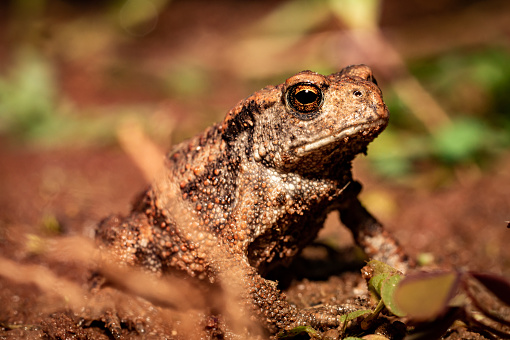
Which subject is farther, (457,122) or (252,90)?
(252,90)

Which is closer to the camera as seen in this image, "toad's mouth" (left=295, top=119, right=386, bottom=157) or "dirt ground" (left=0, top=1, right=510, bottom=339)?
"toad's mouth" (left=295, top=119, right=386, bottom=157)

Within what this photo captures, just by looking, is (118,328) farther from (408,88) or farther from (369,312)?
(408,88)

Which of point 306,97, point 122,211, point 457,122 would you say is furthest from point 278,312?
point 457,122

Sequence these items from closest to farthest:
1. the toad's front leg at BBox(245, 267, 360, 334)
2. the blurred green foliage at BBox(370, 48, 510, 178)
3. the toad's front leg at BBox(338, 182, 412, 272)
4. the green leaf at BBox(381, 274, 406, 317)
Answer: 1. the green leaf at BBox(381, 274, 406, 317)
2. the toad's front leg at BBox(245, 267, 360, 334)
3. the toad's front leg at BBox(338, 182, 412, 272)
4. the blurred green foliage at BBox(370, 48, 510, 178)

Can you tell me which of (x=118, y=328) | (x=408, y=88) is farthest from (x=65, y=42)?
(x=118, y=328)

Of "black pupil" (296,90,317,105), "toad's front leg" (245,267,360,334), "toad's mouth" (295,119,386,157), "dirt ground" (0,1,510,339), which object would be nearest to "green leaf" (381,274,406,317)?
"toad's front leg" (245,267,360,334)

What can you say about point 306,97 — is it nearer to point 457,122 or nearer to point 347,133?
point 347,133

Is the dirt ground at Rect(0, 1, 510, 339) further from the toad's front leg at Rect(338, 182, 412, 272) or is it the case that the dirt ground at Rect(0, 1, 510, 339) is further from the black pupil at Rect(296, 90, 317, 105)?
the black pupil at Rect(296, 90, 317, 105)
